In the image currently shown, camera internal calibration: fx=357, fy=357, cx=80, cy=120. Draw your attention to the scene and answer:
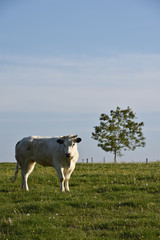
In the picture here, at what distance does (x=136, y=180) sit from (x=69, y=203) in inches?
226

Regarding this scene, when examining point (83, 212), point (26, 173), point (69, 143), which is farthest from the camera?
point (26, 173)

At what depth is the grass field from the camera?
9219 mm

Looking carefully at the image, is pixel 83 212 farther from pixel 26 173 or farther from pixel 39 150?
pixel 26 173

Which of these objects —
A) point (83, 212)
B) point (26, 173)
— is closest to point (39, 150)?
point (26, 173)

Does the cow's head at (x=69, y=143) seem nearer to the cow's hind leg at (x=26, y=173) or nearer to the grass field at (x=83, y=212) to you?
the grass field at (x=83, y=212)

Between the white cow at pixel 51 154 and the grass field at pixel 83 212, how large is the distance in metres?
0.84

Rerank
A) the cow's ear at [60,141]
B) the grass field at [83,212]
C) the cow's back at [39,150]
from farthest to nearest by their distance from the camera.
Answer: the cow's back at [39,150] < the cow's ear at [60,141] < the grass field at [83,212]

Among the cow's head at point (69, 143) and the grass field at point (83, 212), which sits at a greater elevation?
the cow's head at point (69, 143)

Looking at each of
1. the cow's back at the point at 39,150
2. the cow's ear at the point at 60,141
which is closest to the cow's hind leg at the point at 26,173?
the cow's back at the point at 39,150

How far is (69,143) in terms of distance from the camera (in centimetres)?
1490

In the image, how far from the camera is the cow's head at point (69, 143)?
1474 cm

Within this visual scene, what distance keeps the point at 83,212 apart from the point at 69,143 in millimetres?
4327

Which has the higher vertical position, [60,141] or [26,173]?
[60,141]

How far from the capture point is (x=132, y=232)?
29.6 feet
